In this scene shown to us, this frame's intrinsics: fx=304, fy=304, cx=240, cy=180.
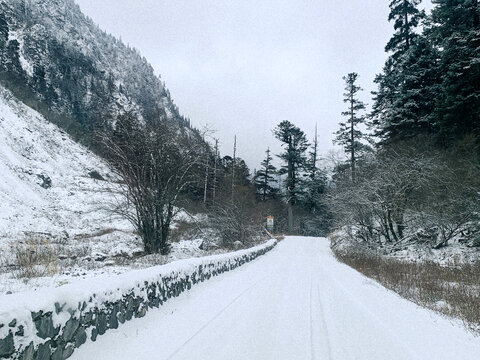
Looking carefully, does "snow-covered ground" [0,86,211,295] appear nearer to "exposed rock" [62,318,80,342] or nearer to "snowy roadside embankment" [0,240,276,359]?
"snowy roadside embankment" [0,240,276,359]

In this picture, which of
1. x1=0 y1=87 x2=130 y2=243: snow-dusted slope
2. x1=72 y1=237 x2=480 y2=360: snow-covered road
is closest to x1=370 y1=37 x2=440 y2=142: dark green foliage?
x1=72 y1=237 x2=480 y2=360: snow-covered road

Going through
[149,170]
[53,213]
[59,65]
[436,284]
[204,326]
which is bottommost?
[204,326]

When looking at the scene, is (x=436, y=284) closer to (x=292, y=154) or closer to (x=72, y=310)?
(x=72, y=310)

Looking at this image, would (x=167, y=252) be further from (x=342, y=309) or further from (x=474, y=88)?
(x=474, y=88)

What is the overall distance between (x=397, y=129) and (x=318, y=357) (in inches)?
Result: 891

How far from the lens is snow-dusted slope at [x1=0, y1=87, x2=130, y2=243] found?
731 inches

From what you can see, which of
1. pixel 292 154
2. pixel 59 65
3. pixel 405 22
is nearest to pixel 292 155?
pixel 292 154


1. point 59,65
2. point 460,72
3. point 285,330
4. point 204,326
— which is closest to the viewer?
point 285,330

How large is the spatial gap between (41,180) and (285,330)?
27.9 meters

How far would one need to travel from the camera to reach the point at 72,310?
328 centimetres

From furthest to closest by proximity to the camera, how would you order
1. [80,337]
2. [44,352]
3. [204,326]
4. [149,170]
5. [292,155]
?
[292,155]
[149,170]
[204,326]
[80,337]
[44,352]

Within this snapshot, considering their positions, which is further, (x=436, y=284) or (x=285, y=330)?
(x=436, y=284)

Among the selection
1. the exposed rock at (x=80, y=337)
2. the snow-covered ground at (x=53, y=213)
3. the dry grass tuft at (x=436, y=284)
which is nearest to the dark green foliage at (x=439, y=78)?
the dry grass tuft at (x=436, y=284)

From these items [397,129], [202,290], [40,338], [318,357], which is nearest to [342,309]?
[318,357]
